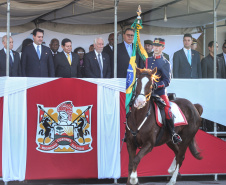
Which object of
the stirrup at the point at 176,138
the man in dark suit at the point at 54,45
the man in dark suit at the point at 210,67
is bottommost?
the stirrup at the point at 176,138

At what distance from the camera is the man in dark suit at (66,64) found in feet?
32.4

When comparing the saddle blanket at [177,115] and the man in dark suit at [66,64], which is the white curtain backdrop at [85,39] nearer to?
the man in dark suit at [66,64]

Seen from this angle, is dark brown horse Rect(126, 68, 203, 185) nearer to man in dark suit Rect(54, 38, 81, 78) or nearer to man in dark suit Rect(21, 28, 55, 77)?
man in dark suit Rect(54, 38, 81, 78)

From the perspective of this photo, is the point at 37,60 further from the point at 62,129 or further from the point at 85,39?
the point at 85,39

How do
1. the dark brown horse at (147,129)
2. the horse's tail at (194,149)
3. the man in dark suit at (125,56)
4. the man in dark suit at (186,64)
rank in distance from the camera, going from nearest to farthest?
the dark brown horse at (147,129), the horse's tail at (194,149), the man in dark suit at (125,56), the man in dark suit at (186,64)

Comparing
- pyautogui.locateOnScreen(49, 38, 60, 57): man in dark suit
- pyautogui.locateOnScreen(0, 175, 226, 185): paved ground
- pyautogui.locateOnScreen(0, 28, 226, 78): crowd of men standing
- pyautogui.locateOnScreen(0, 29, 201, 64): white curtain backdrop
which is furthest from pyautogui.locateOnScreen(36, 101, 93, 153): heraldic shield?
pyautogui.locateOnScreen(0, 29, 201, 64): white curtain backdrop

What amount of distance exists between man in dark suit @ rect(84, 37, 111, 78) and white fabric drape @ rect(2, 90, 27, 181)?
1465 millimetres

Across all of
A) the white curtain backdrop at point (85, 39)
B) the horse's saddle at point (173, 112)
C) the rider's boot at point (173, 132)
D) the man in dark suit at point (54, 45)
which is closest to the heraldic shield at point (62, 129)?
the horse's saddle at point (173, 112)

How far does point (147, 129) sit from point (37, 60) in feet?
9.22

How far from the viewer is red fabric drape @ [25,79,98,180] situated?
9125 millimetres

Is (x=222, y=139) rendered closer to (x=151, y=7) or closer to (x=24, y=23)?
(x=151, y=7)

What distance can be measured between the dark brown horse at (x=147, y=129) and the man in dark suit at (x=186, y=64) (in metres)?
1.17

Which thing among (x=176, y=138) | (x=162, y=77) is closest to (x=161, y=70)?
(x=162, y=77)

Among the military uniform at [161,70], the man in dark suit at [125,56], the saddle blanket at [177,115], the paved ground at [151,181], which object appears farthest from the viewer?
the man in dark suit at [125,56]
